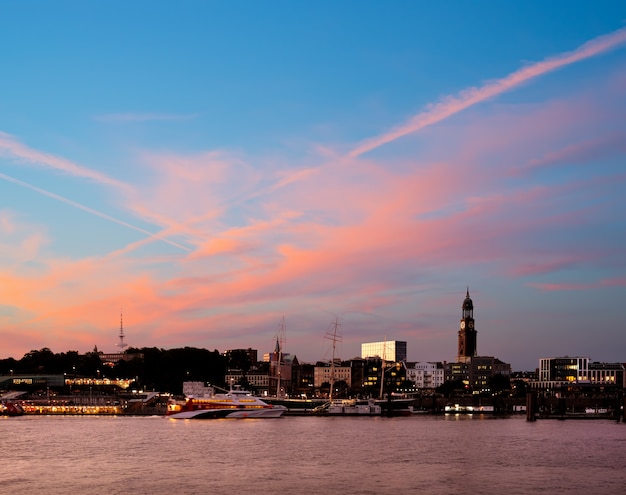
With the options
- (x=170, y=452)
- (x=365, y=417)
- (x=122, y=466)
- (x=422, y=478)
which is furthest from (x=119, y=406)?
(x=422, y=478)

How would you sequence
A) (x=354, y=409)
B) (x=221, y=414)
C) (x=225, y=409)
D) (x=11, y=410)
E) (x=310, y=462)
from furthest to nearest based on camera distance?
1. (x=11, y=410)
2. (x=354, y=409)
3. (x=225, y=409)
4. (x=221, y=414)
5. (x=310, y=462)

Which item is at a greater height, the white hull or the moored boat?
the white hull

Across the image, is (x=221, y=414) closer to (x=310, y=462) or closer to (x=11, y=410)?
(x=11, y=410)

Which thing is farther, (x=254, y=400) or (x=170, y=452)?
(x=254, y=400)

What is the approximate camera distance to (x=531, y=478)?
196 ft

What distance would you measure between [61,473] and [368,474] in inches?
818

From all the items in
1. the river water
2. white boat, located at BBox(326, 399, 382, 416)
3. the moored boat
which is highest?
white boat, located at BBox(326, 399, 382, 416)

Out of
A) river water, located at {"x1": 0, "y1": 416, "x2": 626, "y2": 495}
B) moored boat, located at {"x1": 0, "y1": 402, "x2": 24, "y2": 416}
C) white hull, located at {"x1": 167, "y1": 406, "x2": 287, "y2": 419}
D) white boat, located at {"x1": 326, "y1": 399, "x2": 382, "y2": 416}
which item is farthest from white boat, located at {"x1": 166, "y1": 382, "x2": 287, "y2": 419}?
river water, located at {"x1": 0, "y1": 416, "x2": 626, "y2": 495}

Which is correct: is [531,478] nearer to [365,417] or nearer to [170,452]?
[170,452]

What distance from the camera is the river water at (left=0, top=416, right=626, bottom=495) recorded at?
54.2m

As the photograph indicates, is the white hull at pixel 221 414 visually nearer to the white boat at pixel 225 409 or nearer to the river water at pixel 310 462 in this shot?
the white boat at pixel 225 409

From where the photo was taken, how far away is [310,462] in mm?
68438

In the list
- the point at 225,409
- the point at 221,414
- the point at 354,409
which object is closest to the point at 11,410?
the point at 221,414

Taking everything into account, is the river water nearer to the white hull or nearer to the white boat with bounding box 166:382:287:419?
the white hull
